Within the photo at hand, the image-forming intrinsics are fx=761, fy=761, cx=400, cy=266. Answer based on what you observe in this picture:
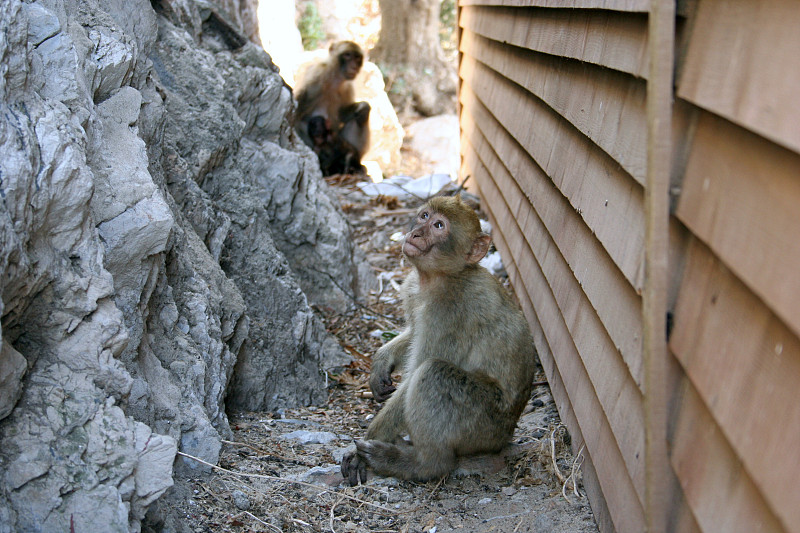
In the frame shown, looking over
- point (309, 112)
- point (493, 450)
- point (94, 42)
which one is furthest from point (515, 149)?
point (309, 112)

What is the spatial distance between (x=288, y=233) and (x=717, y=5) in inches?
192

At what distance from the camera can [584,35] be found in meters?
3.70

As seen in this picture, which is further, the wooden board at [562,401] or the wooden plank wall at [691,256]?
the wooden board at [562,401]

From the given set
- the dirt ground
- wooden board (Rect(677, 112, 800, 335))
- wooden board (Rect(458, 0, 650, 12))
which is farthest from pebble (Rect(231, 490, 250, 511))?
wooden board (Rect(458, 0, 650, 12))

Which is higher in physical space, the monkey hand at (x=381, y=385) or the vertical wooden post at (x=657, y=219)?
the vertical wooden post at (x=657, y=219)

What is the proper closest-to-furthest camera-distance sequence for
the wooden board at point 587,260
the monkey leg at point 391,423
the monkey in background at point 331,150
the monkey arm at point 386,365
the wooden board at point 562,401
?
the wooden board at point 587,260 → the wooden board at point 562,401 → the monkey leg at point 391,423 → the monkey arm at point 386,365 → the monkey in background at point 331,150

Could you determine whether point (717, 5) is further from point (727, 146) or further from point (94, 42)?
point (94, 42)

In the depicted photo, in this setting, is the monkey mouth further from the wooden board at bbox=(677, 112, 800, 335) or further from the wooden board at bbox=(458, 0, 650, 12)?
the wooden board at bbox=(677, 112, 800, 335)

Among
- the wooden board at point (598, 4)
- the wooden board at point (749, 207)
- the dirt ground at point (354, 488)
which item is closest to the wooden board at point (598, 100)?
the wooden board at point (598, 4)

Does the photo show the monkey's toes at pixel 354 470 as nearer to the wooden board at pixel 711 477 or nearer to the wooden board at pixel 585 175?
the wooden board at pixel 585 175

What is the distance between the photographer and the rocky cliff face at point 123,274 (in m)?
2.64

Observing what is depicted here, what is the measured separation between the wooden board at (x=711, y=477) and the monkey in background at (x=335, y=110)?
417 inches

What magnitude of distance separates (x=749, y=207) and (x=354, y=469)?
8.72ft

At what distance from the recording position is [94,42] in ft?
12.9
